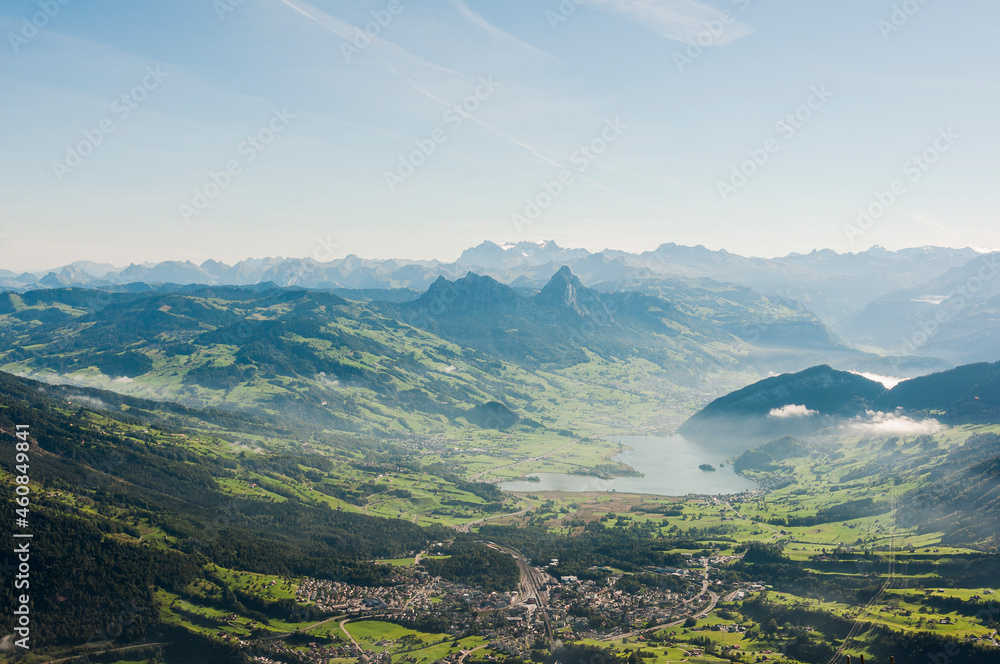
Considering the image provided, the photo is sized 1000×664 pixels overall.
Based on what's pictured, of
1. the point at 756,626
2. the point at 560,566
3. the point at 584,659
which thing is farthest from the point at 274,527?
the point at 756,626

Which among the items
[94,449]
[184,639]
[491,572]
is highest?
[94,449]

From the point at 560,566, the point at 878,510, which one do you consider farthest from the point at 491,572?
the point at 878,510

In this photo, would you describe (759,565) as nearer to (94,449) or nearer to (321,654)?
(321,654)

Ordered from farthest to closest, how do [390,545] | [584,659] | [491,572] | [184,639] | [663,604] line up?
[390,545] → [491,572] → [663,604] → [184,639] → [584,659]

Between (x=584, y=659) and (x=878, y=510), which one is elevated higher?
(x=878, y=510)

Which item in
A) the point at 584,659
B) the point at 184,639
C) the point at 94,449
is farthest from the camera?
the point at 94,449

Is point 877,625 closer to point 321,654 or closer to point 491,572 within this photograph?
point 491,572

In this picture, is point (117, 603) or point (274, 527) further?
point (274, 527)

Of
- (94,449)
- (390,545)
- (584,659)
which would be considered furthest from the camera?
(94,449)

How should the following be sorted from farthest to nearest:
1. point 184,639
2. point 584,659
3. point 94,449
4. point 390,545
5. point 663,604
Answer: point 94,449, point 390,545, point 663,604, point 184,639, point 584,659
